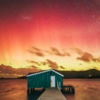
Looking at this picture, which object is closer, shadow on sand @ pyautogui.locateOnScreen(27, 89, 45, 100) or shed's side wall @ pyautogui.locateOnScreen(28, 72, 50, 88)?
shadow on sand @ pyautogui.locateOnScreen(27, 89, 45, 100)

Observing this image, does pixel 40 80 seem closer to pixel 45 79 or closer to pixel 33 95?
pixel 45 79

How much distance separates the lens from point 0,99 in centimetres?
3453

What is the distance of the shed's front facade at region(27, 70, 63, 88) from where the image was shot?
30.3m

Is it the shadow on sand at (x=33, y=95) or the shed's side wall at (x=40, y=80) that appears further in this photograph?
the shed's side wall at (x=40, y=80)

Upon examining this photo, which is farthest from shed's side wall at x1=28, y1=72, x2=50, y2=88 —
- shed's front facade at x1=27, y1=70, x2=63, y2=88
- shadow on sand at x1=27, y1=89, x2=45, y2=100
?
shadow on sand at x1=27, y1=89, x2=45, y2=100

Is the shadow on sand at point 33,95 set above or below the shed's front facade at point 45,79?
below

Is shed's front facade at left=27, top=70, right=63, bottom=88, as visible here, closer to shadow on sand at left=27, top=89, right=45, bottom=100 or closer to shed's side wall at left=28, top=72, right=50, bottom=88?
shed's side wall at left=28, top=72, right=50, bottom=88

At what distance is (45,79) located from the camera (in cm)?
3048

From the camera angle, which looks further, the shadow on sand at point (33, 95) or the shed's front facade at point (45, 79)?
the shed's front facade at point (45, 79)

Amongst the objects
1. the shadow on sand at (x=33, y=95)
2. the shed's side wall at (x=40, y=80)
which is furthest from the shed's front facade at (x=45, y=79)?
the shadow on sand at (x=33, y=95)

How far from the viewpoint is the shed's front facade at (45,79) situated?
3034 cm

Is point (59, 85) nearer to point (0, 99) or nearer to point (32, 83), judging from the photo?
point (32, 83)

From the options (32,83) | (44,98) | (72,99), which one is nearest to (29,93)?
(32,83)

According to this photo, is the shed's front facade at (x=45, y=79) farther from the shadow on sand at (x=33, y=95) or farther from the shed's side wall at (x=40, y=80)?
the shadow on sand at (x=33, y=95)
